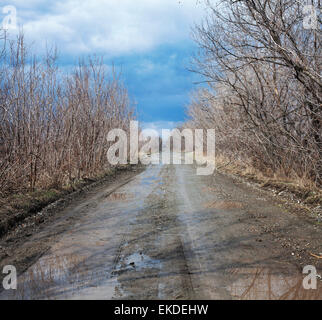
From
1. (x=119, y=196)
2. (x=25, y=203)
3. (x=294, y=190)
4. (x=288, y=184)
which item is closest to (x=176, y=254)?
(x=25, y=203)

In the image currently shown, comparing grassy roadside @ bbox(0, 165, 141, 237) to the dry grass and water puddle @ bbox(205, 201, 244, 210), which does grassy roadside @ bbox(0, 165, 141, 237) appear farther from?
the dry grass

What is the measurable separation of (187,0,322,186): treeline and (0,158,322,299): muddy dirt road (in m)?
2.68

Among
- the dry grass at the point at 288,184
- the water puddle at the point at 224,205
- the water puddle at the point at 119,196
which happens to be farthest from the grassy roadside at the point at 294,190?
the water puddle at the point at 119,196

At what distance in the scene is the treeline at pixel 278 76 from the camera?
8.67 metres

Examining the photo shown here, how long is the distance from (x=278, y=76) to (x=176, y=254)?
28.1ft

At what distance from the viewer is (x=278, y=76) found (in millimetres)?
11781

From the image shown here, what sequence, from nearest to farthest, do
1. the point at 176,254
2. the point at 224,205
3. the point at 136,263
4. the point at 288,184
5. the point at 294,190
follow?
the point at 136,263 → the point at 176,254 → the point at 224,205 → the point at 294,190 → the point at 288,184

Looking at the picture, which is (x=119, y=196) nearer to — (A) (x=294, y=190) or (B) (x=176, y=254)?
(A) (x=294, y=190)

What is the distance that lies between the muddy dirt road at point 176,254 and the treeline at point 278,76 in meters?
2.68

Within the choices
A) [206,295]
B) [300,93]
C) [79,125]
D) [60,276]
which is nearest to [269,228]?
[206,295]

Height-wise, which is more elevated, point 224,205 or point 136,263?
point 224,205

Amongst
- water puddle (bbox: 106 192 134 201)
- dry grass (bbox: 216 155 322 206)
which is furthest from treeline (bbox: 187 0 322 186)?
water puddle (bbox: 106 192 134 201)

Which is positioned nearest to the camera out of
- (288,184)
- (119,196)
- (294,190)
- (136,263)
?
(136,263)

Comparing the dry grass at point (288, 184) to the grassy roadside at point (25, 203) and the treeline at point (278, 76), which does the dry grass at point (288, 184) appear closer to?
the treeline at point (278, 76)
